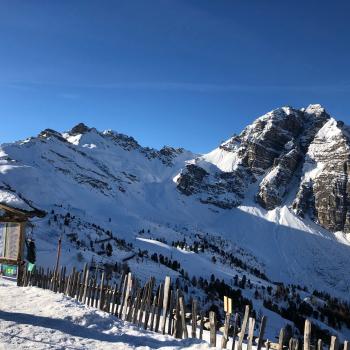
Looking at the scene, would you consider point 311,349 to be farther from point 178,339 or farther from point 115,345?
point 115,345

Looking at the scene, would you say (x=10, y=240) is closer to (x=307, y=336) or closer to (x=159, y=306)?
(x=159, y=306)

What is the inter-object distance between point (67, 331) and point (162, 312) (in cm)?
544

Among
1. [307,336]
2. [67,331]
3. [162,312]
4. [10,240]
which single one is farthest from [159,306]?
[10,240]

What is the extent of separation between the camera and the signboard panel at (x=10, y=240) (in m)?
23.8

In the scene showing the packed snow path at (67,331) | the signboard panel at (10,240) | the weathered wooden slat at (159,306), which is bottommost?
the packed snow path at (67,331)

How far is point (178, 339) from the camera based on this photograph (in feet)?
62.6

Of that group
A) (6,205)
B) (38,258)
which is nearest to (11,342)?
(6,205)

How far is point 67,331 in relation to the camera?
18.2 m

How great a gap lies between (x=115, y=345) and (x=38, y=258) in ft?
155

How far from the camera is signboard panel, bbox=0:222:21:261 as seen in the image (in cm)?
2378

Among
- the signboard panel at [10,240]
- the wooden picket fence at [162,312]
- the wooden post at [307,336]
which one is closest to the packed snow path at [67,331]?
the wooden picket fence at [162,312]

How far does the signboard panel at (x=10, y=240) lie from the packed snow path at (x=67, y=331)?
269cm

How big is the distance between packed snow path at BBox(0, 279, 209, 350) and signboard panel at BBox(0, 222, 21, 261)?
269 centimetres

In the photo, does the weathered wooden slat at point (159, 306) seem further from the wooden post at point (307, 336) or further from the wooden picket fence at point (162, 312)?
the wooden post at point (307, 336)
